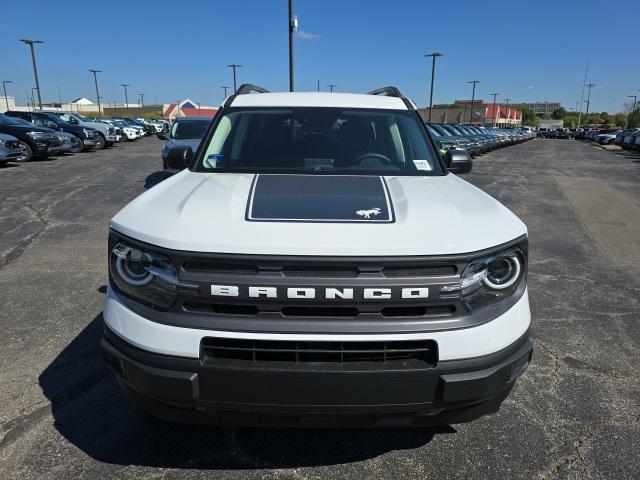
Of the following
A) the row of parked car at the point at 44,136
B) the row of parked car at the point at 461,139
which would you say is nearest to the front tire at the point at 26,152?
the row of parked car at the point at 44,136

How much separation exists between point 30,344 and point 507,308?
11.0ft

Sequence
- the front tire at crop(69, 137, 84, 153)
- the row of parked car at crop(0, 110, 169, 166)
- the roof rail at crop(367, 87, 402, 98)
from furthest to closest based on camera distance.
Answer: the front tire at crop(69, 137, 84, 153), the row of parked car at crop(0, 110, 169, 166), the roof rail at crop(367, 87, 402, 98)

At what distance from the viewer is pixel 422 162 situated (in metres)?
3.24

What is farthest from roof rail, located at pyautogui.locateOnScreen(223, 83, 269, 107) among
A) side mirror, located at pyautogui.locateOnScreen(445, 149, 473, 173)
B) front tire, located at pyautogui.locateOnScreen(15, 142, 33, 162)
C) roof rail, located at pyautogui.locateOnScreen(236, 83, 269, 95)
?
front tire, located at pyautogui.locateOnScreen(15, 142, 33, 162)

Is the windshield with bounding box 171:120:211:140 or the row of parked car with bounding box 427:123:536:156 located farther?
the row of parked car with bounding box 427:123:536:156

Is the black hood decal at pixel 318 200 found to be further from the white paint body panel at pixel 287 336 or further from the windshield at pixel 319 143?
the white paint body panel at pixel 287 336

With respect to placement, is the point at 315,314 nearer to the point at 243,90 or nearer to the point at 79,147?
the point at 243,90

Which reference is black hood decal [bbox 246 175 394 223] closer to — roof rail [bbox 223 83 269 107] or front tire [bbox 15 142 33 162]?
roof rail [bbox 223 83 269 107]

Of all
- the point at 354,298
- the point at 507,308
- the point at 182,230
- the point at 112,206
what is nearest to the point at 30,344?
the point at 182,230

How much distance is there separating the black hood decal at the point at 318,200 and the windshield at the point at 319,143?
359mm

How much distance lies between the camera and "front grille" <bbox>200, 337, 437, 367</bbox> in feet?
6.09

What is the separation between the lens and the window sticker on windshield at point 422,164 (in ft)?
10.4

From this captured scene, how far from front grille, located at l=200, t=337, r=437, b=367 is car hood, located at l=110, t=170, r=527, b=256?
352 millimetres

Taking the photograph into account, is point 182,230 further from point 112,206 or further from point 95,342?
point 112,206
